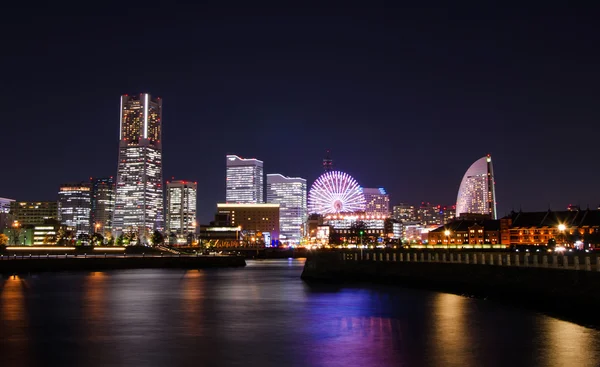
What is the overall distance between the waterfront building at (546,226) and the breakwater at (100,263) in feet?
245

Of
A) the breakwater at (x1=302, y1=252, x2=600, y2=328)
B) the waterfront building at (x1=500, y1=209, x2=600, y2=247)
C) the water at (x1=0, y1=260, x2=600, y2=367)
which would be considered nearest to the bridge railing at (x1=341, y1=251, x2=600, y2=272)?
the breakwater at (x1=302, y1=252, x2=600, y2=328)

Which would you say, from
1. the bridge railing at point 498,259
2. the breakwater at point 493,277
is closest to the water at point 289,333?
the breakwater at point 493,277

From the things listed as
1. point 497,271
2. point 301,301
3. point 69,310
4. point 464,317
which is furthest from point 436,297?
point 69,310

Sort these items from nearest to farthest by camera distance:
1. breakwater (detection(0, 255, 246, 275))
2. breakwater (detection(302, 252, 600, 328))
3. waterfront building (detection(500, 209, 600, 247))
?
breakwater (detection(302, 252, 600, 328)) → breakwater (detection(0, 255, 246, 275)) → waterfront building (detection(500, 209, 600, 247))

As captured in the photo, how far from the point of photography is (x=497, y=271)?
184ft

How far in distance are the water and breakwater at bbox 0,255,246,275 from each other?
63197 millimetres

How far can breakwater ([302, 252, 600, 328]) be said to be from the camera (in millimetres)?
41375

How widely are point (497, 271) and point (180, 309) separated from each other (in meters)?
26.1

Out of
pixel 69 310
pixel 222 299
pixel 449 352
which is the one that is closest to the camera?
pixel 449 352

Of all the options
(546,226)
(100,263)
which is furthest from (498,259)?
(546,226)

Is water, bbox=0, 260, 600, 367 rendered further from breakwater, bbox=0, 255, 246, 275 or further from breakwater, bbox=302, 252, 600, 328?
breakwater, bbox=0, 255, 246, 275

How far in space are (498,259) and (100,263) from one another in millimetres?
104203

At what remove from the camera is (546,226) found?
175 m

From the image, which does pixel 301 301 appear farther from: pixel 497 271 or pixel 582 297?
pixel 582 297
